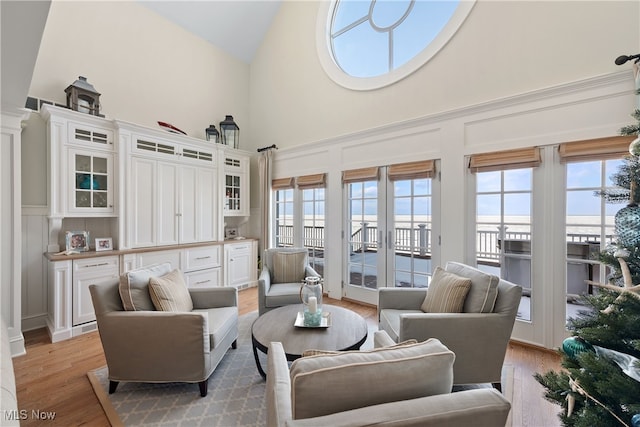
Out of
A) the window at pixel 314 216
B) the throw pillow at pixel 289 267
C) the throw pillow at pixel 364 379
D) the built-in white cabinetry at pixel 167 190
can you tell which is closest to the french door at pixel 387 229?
the window at pixel 314 216

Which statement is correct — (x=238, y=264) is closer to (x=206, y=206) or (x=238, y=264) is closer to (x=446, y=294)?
(x=206, y=206)

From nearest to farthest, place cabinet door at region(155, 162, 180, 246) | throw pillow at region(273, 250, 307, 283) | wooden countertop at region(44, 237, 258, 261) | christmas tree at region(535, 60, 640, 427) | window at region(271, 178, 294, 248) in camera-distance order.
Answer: christmas tree at region(535, 60, 640, 427), wooden countertop at region(44, 237, 258, 261), throw pillow at region(273, 250, 307, 283), cabinet door at region(155, 162, 180, 246), window at region(271, 178, 294, 248)

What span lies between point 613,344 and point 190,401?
2.38m

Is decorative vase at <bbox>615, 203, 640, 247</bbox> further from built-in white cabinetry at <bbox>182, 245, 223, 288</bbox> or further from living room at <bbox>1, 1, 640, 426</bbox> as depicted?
built-in white cabinetry at <bbox>182, 245, 223, 288</bbox>

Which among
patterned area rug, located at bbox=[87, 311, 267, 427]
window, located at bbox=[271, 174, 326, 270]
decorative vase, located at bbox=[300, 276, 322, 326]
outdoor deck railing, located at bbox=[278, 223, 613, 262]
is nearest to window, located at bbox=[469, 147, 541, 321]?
outdoor deck railing, located at bbox=[278, 223, 613, 262]

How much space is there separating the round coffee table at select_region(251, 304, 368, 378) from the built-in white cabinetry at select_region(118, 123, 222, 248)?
237 centimetres

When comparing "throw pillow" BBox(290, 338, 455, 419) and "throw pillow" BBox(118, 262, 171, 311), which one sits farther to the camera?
"throw pillow" BBox(118, 262, 171, 311)

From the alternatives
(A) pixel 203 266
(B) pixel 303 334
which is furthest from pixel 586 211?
(A) pixel 203 266

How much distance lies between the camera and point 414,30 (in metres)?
3.68

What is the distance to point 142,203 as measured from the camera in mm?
3668

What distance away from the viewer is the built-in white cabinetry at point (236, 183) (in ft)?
15.8

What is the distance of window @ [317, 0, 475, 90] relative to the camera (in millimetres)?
3395

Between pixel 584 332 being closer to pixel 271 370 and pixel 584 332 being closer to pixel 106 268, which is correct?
pixel 271 370

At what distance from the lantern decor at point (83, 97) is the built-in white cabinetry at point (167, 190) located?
0.40 metres
